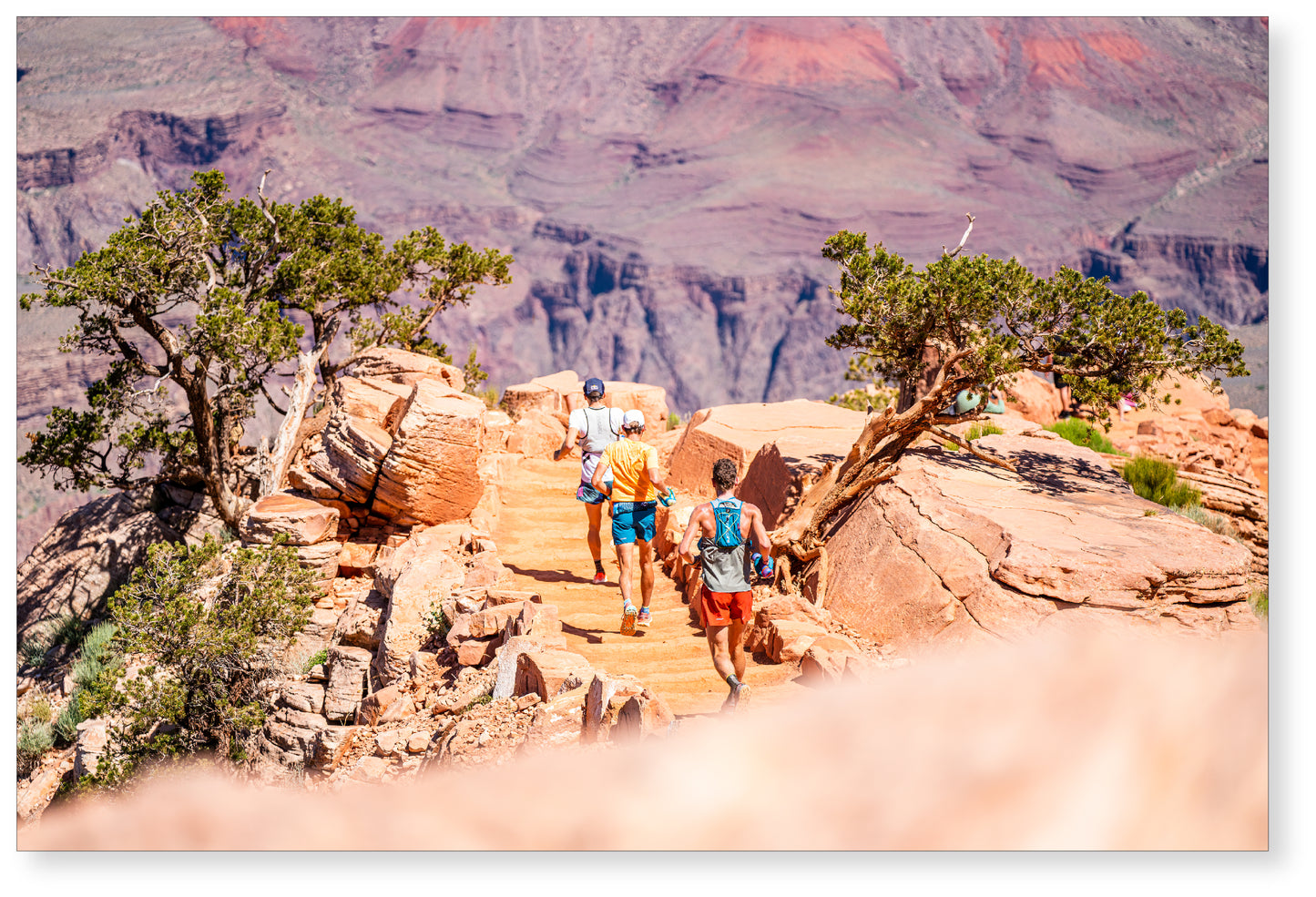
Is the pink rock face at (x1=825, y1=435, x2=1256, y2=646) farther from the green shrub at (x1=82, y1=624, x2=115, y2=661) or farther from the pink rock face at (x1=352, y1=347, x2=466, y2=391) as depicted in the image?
the green shrub at (x1=82, y1=624, x2=115, y2=661)

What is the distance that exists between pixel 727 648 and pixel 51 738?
8.52 m

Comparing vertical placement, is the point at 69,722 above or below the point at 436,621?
below

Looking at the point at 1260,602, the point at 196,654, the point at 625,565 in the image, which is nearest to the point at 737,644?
the point at 625,565

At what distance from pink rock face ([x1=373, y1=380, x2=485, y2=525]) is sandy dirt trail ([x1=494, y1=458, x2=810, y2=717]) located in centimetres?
54

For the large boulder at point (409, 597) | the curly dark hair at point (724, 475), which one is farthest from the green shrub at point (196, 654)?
the curly dark hair at point (724, 475)

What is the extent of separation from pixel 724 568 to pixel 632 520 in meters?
1.64

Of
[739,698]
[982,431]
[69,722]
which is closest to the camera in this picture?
[739,698]

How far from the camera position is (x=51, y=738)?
416 inches

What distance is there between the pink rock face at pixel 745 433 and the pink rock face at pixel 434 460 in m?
2.57

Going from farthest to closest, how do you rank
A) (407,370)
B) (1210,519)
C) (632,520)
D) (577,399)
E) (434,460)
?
(577,399) < (407,370) < (434,460) < (1210,519) < (632,520)

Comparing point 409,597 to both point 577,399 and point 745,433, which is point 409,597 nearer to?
point 745,433

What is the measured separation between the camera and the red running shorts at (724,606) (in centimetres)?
560

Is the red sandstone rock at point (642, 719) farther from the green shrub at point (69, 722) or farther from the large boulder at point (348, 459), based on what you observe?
the green shrub at point (69, 722)

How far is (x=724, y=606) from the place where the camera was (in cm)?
563
